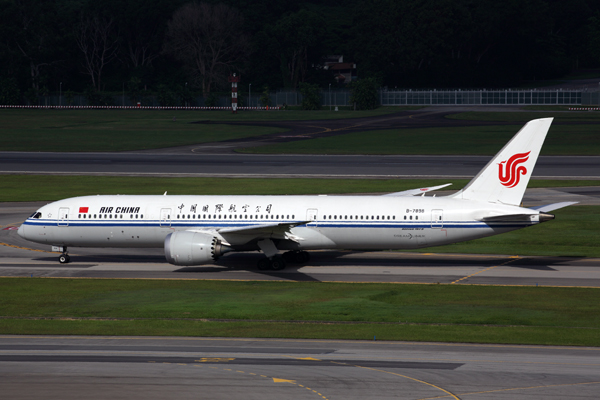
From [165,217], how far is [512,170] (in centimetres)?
2010

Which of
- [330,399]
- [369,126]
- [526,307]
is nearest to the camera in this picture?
[330,399]

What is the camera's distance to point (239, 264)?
139ft

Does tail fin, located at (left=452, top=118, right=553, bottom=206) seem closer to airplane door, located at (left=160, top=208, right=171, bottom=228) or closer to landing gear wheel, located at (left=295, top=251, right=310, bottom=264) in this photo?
landing gear wheel, located at (left=295, top=251, right=310, bottom=264)

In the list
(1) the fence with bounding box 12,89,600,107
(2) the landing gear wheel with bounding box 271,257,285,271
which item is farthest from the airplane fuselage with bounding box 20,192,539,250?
(1) the fence with bounding box 12,89,600,107

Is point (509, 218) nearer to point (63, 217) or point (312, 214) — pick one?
point (312, 214)

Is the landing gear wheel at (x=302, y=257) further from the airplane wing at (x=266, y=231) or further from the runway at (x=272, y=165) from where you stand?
the runway at (x=272, y=165)

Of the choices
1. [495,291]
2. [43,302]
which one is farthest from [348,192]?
[43,302]

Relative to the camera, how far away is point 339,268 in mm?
41094

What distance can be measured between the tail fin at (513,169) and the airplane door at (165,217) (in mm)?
17598

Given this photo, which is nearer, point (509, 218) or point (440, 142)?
point (509, 218)

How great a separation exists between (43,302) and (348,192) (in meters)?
37.9

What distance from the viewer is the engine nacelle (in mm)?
37938

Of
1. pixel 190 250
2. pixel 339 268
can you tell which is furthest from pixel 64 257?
pixel 339 268

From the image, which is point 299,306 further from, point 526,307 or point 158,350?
point 526,307
